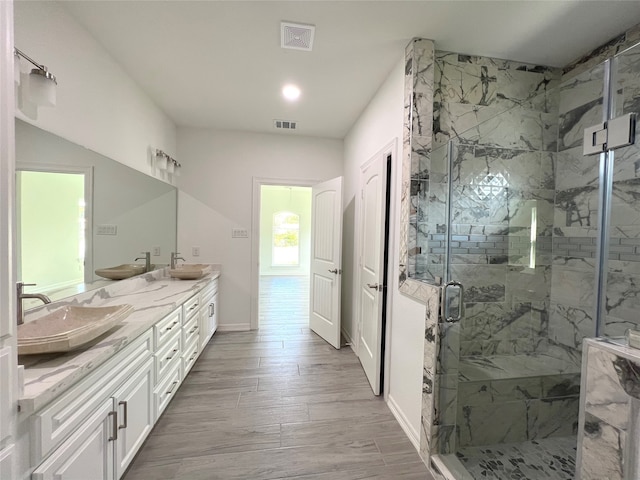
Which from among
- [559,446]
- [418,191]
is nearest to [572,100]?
[418,191]

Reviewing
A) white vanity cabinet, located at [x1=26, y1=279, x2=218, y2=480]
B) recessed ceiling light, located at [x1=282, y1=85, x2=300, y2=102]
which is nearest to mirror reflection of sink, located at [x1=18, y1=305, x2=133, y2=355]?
white vanity cabinet, located at [x1=26, y1=279, x2=218, y2=480]

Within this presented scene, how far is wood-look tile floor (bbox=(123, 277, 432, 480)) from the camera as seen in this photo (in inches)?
62.5

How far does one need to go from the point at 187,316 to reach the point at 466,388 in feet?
7.50

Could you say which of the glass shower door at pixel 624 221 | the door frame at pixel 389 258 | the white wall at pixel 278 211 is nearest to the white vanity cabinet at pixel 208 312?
the door frame at pixel 389 258

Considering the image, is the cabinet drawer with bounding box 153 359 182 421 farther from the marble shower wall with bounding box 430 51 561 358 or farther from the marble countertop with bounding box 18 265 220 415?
the marble shower wall with bounding box 430 51 561 358

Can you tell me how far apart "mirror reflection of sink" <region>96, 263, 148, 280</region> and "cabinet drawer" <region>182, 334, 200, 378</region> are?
0.87 m

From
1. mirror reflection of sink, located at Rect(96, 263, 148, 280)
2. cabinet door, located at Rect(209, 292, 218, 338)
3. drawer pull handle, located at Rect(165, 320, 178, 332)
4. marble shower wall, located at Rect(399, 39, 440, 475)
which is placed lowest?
cabinet door, located at Rect(209, 292, 218, 338)

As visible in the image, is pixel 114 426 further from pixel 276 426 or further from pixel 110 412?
pixel 276 426

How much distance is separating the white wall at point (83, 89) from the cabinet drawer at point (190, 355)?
1.78 metres

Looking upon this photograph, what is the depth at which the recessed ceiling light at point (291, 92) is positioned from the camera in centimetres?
256

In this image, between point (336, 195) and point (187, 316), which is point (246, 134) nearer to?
point (336, 195)

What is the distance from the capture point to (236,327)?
375 cm

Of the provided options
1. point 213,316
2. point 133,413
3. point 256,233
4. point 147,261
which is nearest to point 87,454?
point 133,413

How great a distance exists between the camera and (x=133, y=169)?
256 centimetres
